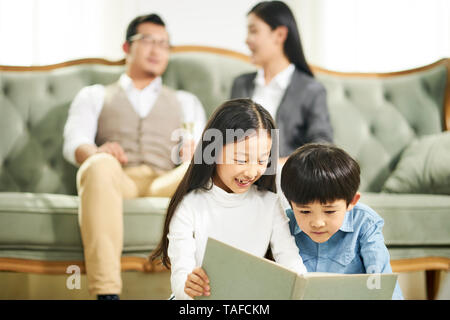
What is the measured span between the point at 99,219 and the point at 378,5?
1.90 m

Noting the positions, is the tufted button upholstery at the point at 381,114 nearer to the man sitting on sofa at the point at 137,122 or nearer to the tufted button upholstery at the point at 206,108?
the tufted button upholstery at the point at 206,108

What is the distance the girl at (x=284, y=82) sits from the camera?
5.69 feet

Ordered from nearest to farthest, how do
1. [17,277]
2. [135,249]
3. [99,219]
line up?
1. [99,219]
2. [135,249]
3. [17,277]

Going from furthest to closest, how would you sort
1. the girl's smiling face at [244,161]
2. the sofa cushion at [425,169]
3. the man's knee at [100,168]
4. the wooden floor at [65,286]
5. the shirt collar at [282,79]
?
the shirt collar at [282,79], the sofa cushion at [425,169], the wooden floor at [65,286], the man's knee at [100,168], the girl's smiling face at [244,161]

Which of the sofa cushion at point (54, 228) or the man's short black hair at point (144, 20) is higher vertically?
the man's short black hair at point (144, 20)

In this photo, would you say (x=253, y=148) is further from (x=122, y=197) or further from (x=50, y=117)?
(x=50, y=117)

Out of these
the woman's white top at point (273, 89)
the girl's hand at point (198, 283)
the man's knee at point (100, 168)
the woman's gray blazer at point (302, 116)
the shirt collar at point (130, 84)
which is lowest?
the girl's hand at point (198, 283)

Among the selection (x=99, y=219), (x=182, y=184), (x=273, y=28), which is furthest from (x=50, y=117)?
(x=182, y=184)

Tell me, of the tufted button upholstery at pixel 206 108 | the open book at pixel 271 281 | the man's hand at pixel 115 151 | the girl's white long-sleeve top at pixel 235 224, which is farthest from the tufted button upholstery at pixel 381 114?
the open book at pixel 271 281

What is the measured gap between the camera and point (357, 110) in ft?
6.93

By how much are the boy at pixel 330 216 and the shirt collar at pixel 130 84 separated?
1122 millimetres

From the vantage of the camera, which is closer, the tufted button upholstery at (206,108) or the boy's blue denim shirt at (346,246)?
the boy's blue denim shirt at (346,246)

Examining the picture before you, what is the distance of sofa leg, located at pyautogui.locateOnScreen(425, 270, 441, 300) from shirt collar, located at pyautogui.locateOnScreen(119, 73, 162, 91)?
1.23m

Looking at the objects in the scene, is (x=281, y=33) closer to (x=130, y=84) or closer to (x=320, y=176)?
(x=130, y=84)
